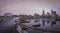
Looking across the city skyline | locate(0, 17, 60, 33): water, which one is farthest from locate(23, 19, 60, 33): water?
the city skyline

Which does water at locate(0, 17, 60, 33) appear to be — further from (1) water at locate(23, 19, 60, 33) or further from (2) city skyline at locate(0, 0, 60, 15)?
(2) city skyline at locate(0, 0, 60, 15)

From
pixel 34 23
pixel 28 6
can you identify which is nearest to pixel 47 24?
pixel 34 23

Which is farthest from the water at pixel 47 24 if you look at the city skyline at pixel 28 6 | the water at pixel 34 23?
the city skyline at pixel 28 6

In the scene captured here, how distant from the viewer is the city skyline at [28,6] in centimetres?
206

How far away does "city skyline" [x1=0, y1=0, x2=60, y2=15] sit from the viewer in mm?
2057

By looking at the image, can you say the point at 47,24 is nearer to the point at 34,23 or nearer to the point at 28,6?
the point at 34,23

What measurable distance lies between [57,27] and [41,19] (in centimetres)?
28

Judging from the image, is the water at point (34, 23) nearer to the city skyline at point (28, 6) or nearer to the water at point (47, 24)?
the water at point (47, 24)

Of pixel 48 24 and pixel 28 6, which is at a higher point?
pixel 28 6

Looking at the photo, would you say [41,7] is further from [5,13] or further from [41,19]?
[5,13]

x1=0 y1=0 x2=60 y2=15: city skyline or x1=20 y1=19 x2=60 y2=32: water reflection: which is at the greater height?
x1=0 y1=0 x2=60 y2=15: city skyline

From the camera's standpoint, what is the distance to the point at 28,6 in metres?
2.08

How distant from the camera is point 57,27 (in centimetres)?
202

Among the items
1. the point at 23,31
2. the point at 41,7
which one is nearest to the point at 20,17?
the point at 23,31
